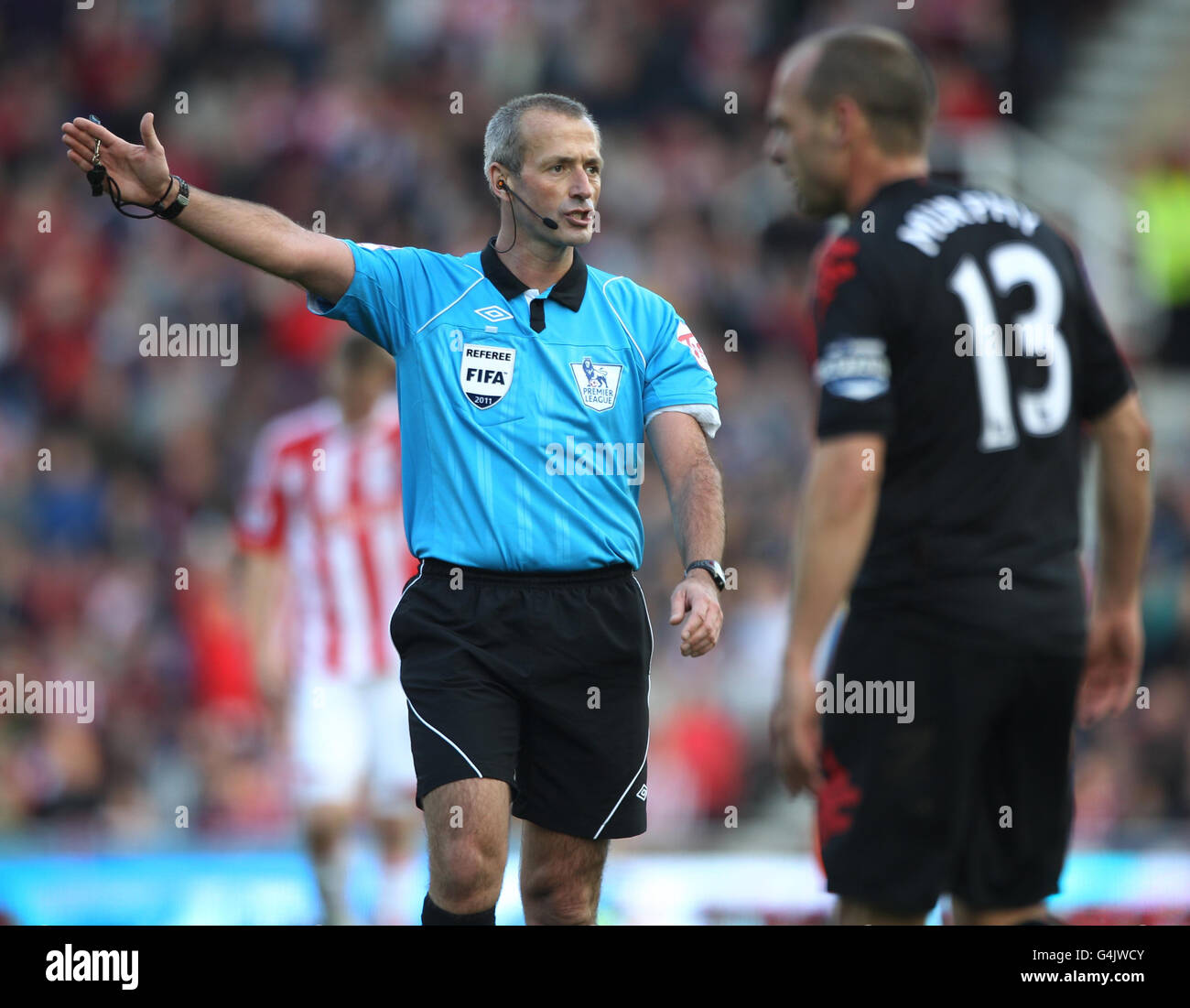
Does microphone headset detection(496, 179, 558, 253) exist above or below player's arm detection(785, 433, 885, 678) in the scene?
above

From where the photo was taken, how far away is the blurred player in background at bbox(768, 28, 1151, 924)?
3758 mm

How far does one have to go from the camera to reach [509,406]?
4789 mm

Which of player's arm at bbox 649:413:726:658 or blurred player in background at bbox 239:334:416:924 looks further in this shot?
blurred player in background at bbox 239:334:416:924

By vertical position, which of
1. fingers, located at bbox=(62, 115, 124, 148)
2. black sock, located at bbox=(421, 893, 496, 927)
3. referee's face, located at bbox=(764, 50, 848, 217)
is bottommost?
black sock, located at bbox=(421, 893, 496, 927)

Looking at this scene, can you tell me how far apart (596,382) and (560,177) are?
0.62 m

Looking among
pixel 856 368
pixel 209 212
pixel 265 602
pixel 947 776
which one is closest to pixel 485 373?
pixel 209 212

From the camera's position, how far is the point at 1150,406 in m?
12.7

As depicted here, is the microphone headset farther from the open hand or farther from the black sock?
the black sock

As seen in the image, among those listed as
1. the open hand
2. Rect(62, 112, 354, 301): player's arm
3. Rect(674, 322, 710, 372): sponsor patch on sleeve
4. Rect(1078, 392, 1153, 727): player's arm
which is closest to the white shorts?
Rect(674, 322, 710, 372): sponsor patch on sleeve

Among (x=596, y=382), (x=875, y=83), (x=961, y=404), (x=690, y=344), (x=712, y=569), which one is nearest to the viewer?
(x=961, y=404)

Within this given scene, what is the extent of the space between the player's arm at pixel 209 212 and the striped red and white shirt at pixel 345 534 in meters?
2.98

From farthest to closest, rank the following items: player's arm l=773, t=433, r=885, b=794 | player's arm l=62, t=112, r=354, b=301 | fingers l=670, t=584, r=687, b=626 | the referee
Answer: the referee < player's arm l=62, t=112, r=354, b=301 < fingers l=670, t=584, r=687, b=626 < player's arm l=773, t=433, r=885, b=794

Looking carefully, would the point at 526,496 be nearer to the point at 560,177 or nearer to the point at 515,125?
the point at 560,177

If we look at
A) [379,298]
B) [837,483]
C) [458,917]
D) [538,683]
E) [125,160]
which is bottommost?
[458,917]
